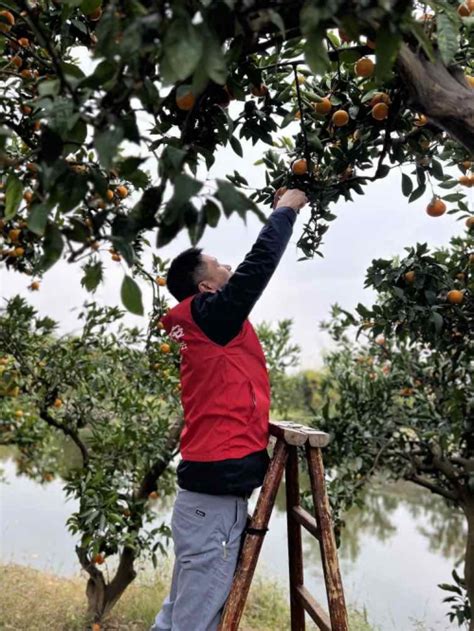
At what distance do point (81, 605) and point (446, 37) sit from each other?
4.79 metres

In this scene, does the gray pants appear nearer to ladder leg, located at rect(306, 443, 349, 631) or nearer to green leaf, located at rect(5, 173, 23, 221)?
ladder leg, located at rect(306, 443, 349, 631)

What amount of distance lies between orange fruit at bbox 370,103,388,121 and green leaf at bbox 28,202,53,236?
3.82ft

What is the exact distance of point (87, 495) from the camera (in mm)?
3709

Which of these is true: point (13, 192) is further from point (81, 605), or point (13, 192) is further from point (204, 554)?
point (81, 605)

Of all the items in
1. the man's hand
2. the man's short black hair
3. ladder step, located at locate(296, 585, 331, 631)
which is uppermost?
the man's hand

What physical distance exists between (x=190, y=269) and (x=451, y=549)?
26.9 feet

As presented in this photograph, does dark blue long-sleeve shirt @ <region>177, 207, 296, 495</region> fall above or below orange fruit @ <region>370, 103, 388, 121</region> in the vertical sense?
below

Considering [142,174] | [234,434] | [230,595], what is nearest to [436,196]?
[234,434]

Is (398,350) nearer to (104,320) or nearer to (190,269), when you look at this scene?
(104,320)

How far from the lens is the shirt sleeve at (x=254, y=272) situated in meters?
1.97

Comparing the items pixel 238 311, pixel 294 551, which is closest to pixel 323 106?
pixel 238 311

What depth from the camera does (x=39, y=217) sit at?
2.92 ft

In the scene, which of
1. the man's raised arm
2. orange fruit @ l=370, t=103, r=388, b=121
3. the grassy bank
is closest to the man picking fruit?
the man's raised arm

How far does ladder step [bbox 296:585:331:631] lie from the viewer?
6.79 ft
